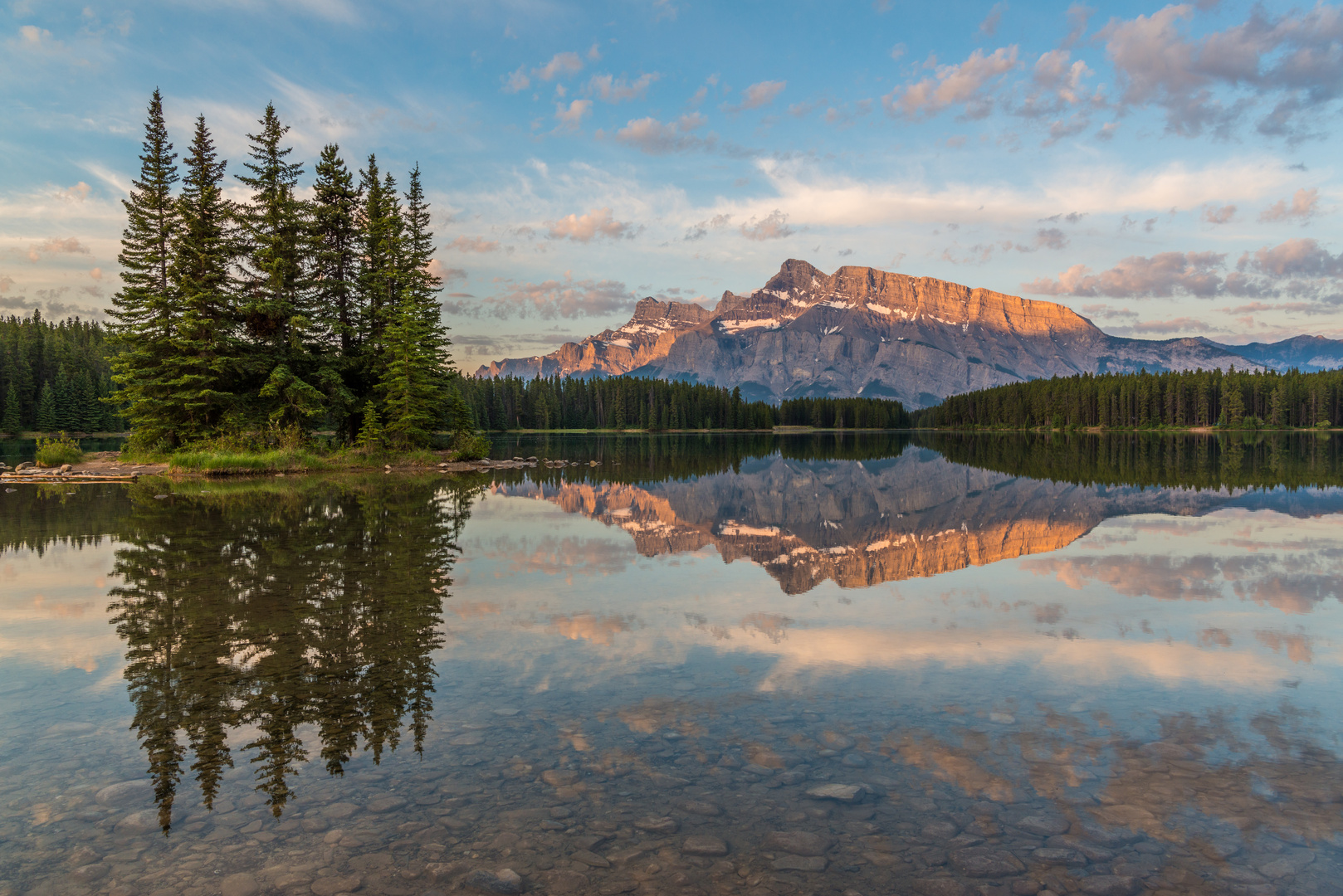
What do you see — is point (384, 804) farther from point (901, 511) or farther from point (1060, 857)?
point (901, 511)

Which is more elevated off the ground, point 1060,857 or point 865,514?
point 1060,857

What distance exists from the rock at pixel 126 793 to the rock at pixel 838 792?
5399mm

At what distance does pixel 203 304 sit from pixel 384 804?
46.2 metres

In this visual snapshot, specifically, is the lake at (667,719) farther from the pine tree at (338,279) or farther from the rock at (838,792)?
the pine tree at (338,279)

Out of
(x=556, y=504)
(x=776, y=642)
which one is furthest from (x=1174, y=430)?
(x=776, y=642)

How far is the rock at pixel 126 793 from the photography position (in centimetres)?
588

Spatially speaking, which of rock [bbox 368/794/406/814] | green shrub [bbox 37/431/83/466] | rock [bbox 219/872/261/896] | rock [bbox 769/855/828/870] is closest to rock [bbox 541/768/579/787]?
rock [bbox 368/794/406/814]

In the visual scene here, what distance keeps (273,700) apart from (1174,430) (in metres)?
194

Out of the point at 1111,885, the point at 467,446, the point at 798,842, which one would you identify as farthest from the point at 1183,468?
the point at 798,842

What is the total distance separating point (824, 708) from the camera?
Result: 7859 millimetres

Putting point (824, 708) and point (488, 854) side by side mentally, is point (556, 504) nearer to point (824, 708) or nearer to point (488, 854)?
point (824, 708)

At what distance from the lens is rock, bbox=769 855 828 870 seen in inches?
198

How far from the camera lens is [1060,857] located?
5.12 metres

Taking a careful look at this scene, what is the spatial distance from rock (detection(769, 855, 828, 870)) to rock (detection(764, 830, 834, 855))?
0.04m
